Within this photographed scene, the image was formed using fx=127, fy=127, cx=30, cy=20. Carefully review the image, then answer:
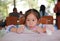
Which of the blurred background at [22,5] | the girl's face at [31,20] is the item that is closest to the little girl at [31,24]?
the girl's face at [31,20]

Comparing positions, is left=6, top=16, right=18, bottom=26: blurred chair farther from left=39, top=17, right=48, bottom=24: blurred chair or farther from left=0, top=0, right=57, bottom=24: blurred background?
left=39, top=17, right=48, bottom=24: blurred chair

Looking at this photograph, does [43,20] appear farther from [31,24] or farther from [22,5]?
[22,5]

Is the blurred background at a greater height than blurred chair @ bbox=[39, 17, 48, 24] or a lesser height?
greater

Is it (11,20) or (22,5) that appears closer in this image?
(11,20)

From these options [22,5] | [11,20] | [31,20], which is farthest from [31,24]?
[22,5]

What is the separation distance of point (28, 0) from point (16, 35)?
0.29 m

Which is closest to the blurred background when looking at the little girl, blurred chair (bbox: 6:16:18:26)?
blurred chair (bbox: 6:16:18:26)

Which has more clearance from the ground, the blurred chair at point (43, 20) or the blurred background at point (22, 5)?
the blurred background at point (22, 5)

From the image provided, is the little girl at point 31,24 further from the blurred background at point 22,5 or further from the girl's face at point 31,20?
the blurred background at point 22,5

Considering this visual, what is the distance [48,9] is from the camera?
88 cm

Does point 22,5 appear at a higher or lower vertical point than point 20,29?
higher

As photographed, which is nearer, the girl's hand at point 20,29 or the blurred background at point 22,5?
the girl's hand at point 20,29

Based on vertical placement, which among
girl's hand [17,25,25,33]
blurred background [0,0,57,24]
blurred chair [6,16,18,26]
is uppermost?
blurred background [0,0,57,24]

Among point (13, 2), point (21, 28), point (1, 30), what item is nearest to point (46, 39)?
point (21, 28)
